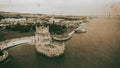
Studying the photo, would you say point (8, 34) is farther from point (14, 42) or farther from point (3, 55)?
point (3, 55)

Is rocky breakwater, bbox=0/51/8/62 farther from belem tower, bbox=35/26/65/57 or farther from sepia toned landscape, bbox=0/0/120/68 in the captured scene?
belem tower, bbox=35/26/65/57

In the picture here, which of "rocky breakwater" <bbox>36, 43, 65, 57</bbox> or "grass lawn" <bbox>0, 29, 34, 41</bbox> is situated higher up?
"grass lawn" <bbox>0, 29, 34, 41</bbox>

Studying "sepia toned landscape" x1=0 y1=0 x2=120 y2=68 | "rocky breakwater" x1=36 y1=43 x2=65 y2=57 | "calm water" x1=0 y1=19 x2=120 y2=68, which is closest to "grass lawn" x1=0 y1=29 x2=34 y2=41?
"sepia toned landscape" x1=0 y1=0 x2=120 y2=68

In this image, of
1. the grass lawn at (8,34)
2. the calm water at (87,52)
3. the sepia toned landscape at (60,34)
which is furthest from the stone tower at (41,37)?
the grass lawn at (8,34)

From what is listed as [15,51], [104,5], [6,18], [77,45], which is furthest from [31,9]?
[104,5]

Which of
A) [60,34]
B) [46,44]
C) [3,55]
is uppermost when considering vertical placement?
[60,34]

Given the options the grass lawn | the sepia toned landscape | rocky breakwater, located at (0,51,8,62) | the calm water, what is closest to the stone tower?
the sepia toned landscape

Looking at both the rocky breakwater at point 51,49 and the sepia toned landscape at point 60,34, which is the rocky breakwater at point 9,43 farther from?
the rocky breakwater at point 51,49

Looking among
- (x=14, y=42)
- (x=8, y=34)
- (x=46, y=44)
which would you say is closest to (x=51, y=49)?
(x=46, y=44)

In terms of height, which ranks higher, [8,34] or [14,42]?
[8,34]

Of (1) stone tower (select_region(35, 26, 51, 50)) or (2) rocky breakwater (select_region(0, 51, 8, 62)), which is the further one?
(1) stone tower (select_region(35, 26, 51, 50))
